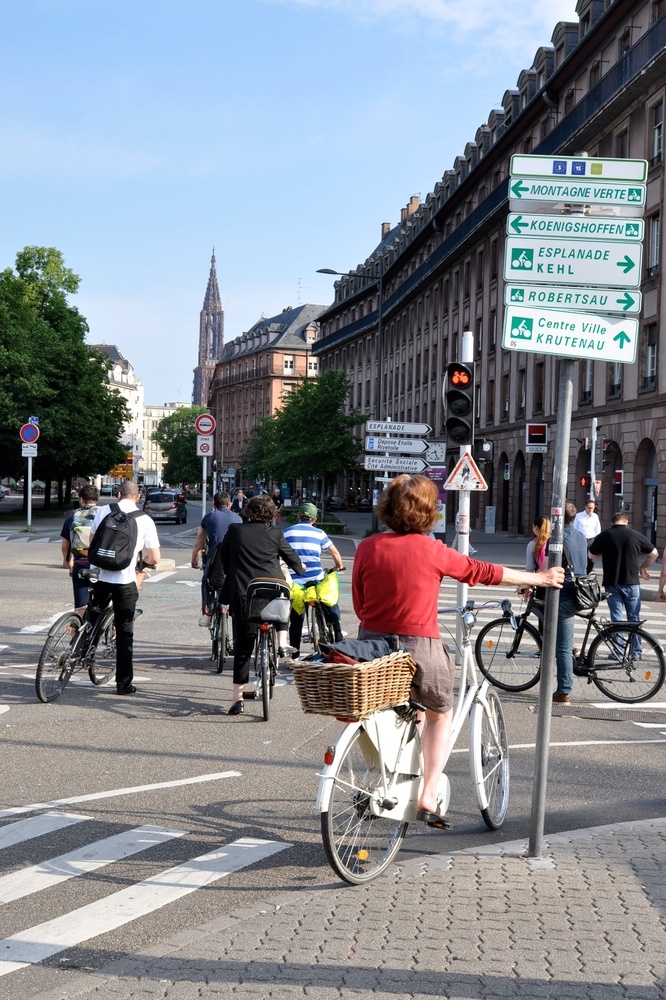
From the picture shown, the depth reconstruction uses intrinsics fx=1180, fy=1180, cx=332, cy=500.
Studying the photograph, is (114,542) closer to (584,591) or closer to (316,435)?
(584,591)

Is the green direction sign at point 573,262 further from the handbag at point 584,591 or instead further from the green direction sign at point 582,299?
the handbag at point 584,591

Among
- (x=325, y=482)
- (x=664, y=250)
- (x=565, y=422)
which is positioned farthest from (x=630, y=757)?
(x=325, y=482)

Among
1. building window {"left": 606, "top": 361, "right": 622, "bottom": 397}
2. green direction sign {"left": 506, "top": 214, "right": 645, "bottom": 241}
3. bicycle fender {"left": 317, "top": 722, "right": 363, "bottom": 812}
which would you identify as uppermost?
building window {"left": 606, "top": 361, "right": 622, "bottom": 397}

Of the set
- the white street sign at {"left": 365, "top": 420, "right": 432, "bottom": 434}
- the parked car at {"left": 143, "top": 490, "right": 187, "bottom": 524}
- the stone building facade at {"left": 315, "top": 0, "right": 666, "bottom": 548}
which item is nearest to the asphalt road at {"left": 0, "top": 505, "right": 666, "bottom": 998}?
the white street sign at {"left": 365, "top": 420, "right": 432, "bottom": 434}

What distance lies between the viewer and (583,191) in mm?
5578

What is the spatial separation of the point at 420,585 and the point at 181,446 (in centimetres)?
17567

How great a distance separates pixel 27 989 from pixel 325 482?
Result: 58943 millimetres

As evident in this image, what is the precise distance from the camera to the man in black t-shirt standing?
13172 millimetres

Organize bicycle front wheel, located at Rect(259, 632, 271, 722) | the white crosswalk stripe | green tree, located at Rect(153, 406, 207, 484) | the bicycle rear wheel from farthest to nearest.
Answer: green tree, located at Rect(153, 406, 207, 484) < the bicycle rear wheel < bicycle front wheel, located at Rect(259, 632, 271, 722) < the white crosswalk stripe

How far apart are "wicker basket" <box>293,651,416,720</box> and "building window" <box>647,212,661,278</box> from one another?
31.5 metres

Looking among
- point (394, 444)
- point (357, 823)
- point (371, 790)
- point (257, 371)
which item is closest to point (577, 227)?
point (371, 790)

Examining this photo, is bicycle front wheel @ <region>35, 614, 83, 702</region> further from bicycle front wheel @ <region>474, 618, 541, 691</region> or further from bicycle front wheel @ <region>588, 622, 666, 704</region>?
bicycle front wheel @ <region>588, 622, 666, 704</region>

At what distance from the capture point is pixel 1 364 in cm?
5072

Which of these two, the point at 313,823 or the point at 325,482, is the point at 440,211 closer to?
the point at 325,482
